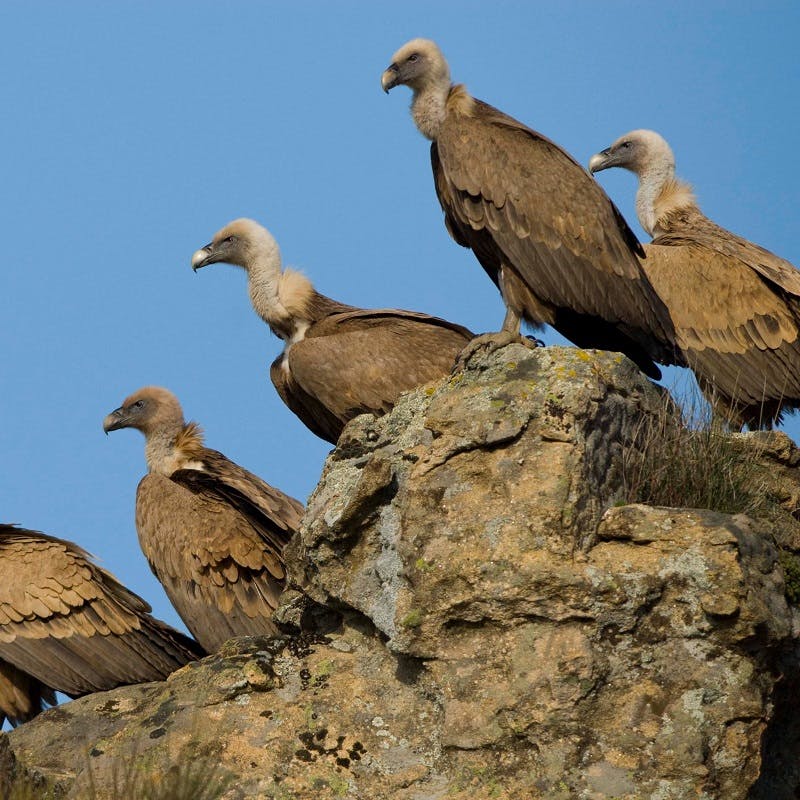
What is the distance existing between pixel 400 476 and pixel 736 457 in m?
1.65

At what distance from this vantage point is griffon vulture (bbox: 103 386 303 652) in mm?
8969

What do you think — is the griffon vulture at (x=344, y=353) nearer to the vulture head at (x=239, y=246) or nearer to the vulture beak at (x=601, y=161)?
the vulture head at (x=239, y=246)

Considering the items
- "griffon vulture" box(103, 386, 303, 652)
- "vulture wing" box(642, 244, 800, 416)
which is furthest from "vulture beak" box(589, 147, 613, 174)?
"griffon vulture" box(103, 386, 303, 652)

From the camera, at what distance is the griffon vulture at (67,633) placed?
8766mm

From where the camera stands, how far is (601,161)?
11.8m

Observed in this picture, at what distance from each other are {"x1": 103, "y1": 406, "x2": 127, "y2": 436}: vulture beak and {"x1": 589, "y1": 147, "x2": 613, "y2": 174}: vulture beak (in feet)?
13.7

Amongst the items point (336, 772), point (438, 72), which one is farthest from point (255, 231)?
point (336, 772)

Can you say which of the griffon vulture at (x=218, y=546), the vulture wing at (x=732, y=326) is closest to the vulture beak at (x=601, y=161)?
the vulture wing at (x=732, y=326)

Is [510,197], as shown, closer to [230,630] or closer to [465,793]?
[230,630]

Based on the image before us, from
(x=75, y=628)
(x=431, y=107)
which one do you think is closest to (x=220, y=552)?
(x=75, y=628)

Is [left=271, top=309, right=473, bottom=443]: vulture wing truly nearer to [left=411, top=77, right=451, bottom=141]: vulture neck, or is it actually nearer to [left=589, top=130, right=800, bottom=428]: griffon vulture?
[left=411, top=77, right=451, bottom=141]: vulture neck

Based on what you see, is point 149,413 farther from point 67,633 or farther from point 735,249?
point 735,249

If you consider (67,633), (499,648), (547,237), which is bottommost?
(67,633)

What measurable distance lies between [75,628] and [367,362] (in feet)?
7.72
